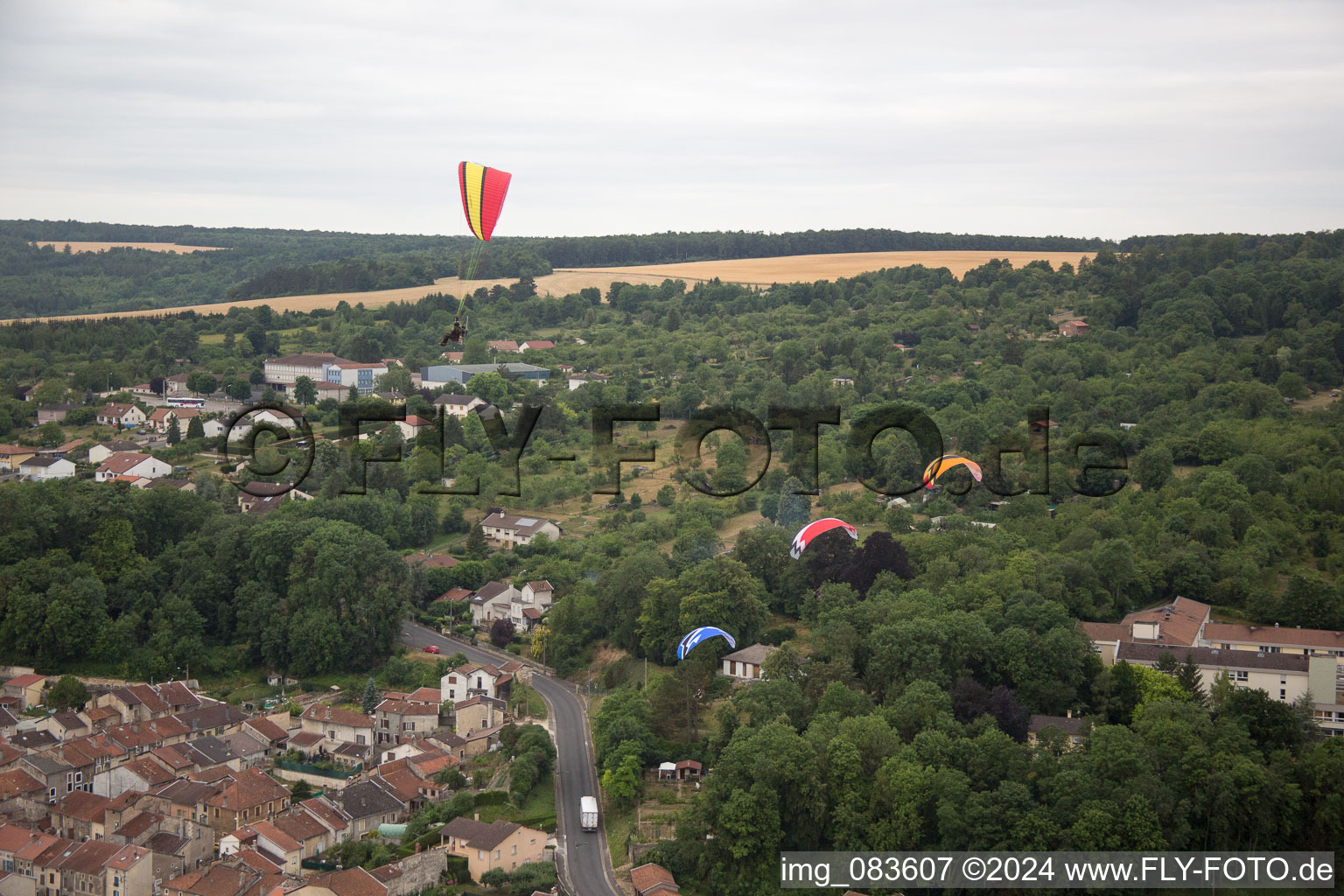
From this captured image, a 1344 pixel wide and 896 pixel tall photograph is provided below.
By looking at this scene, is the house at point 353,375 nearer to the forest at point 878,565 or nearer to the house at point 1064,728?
the forest at point 878,565

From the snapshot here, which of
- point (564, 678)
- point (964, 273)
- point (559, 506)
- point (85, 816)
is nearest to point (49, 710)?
point (85, 816)

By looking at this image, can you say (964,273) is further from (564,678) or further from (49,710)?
(49,710)

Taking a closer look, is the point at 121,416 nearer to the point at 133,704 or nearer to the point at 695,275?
the point at 133,704

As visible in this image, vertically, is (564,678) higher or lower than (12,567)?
lower

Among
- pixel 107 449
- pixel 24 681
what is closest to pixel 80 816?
pixel 24 681

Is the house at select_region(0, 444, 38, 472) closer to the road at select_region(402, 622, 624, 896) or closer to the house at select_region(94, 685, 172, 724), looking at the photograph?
the house at select_region(94, 685, 172, 724)

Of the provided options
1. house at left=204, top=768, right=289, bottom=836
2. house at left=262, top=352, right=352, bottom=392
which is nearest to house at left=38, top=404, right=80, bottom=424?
house at left=262, top=352, right=352, bottom=392

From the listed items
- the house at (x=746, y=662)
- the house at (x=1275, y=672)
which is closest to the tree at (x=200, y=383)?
the house at (x=746, y=662)
